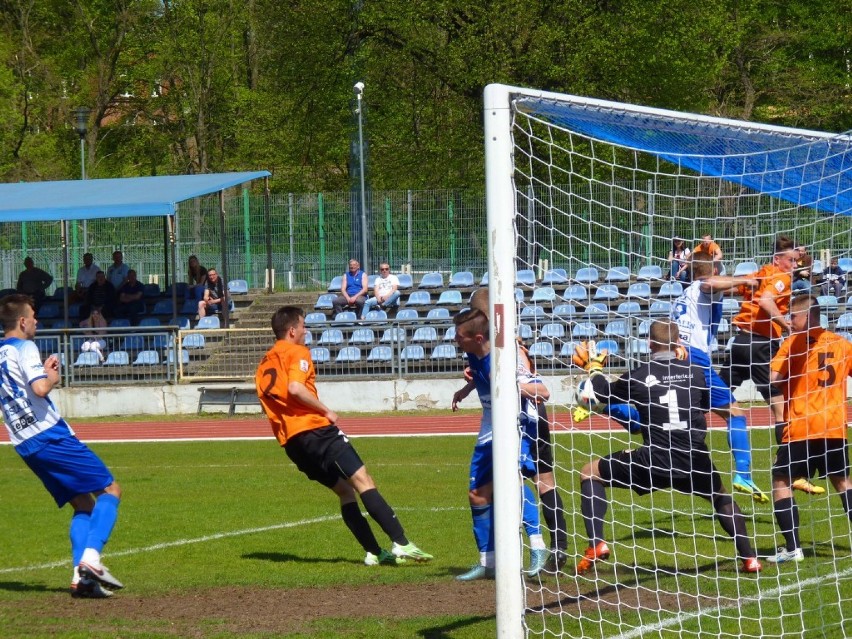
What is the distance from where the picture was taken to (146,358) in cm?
2341

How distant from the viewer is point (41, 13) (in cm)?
4238

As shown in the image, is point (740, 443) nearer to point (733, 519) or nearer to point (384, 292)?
point (733, 519)

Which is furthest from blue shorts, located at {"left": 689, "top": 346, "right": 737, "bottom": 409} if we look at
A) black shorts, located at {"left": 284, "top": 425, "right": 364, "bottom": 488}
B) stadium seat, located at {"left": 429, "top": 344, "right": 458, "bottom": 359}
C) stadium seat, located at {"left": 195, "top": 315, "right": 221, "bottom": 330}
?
stadium seat, located at {"left": 195, "top": 315, "right": 221, "bottom": 330}

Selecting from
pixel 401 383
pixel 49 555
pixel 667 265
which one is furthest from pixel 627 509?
pixel 401 383

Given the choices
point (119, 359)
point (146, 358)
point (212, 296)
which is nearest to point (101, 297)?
point (212, 296)

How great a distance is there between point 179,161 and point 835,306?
33.9 meters

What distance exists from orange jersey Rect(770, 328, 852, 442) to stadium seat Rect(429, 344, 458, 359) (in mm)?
13958

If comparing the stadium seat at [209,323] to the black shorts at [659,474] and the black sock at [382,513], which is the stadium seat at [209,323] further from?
the black shorts at [659,474]

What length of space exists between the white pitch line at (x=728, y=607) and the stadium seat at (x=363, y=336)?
15218 mm

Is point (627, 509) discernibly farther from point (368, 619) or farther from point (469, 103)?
point (469, 103)

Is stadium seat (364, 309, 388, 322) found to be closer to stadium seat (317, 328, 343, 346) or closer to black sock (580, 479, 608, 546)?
stadium seat (317, 328, 343, 346)

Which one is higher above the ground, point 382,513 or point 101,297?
point 101,297

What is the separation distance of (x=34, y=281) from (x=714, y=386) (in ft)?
76.1

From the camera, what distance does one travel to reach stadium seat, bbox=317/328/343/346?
23062mm
